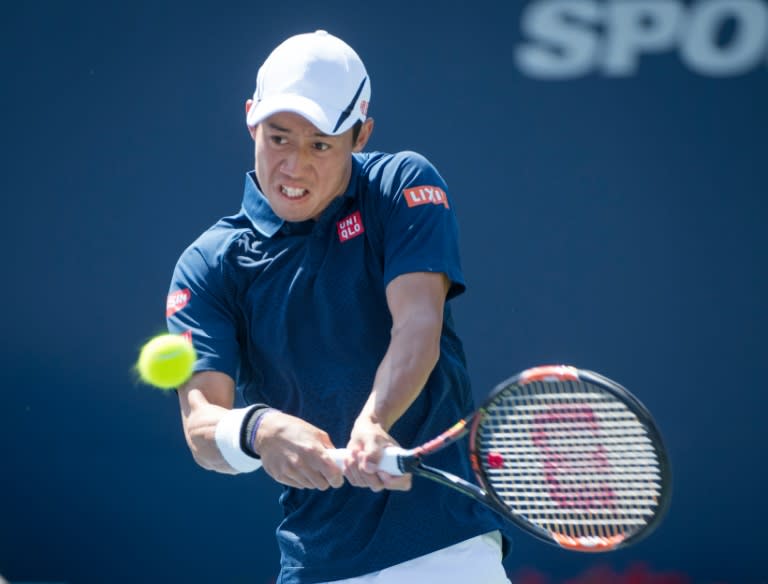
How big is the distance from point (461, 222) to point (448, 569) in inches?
Answer: 88.1

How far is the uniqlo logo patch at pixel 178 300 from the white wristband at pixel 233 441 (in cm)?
31

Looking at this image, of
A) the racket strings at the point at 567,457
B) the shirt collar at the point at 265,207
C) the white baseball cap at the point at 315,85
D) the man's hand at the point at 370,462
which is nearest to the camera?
the man's hand at the point at 370,462

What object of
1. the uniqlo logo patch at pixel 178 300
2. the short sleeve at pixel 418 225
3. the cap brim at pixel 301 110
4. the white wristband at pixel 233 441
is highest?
the cap brim at pixel 301 110

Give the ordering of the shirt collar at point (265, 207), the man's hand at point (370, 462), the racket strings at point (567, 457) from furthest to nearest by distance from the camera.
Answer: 1. the shirt collar at point (265, 207)
2. the racket strings at point (567, 457)
3. the man's hand at point (370, 462)

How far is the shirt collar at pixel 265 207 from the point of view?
9.12 feet

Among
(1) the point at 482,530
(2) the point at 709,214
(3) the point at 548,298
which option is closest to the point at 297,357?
(1) the point at 482,530

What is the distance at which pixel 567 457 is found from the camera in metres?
2.64

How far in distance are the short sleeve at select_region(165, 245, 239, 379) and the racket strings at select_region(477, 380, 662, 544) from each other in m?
0.59

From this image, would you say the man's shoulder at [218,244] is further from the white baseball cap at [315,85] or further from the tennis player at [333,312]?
the white baseball cap at [315,85]

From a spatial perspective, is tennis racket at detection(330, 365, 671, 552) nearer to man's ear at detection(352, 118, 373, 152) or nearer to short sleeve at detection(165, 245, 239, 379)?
short sleeve at detection(165, 245, 239, 379)

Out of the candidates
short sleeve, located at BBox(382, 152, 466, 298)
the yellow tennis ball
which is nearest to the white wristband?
the yellow tennis ball

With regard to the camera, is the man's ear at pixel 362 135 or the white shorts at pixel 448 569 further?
the man's ear at pixel 362 135

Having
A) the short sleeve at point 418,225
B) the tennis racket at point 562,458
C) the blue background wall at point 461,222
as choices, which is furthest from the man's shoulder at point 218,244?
the blue background wall at point 461,222

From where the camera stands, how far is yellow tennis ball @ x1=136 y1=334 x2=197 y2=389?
8.82 feet
